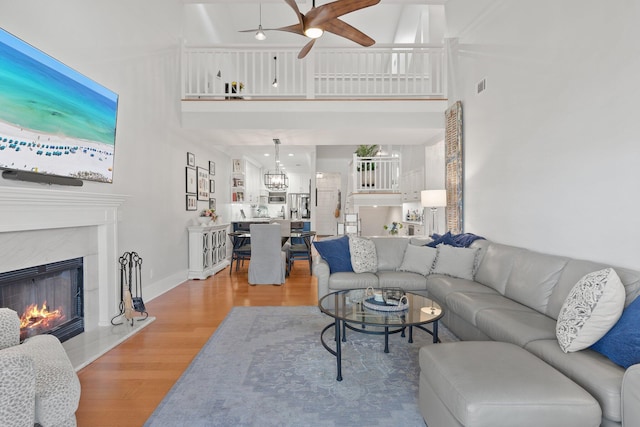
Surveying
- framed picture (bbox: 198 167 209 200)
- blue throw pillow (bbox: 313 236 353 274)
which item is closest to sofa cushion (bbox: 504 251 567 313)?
blue throw pillow (bbox: 313 236 353 274)

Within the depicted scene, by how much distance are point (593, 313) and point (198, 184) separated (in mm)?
5480

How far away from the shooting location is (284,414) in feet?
5.99

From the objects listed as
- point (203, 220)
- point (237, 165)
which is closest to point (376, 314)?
point (203, 220)

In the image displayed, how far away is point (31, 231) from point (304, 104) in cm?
364

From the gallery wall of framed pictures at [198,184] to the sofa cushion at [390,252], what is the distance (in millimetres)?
3231

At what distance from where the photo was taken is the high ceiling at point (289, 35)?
5090mm

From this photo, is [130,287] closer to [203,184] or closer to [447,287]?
[203,184]

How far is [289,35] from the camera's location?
8586 mm

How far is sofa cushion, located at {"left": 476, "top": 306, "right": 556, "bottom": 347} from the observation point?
76.5 inches

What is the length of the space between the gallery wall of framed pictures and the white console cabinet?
1.46 ft

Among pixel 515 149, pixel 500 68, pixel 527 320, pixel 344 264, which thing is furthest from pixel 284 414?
pixel 500 68

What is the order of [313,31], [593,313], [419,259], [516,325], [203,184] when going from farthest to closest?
[203,184] < [419,259] < [313,31] < [516,325] < [593,313]

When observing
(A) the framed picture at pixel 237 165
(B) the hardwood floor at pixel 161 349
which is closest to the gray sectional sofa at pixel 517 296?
(B) the hardwood floor at pixel 161 349

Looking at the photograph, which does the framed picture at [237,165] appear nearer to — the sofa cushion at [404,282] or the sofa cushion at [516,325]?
the sofa cushion at [404,282]
